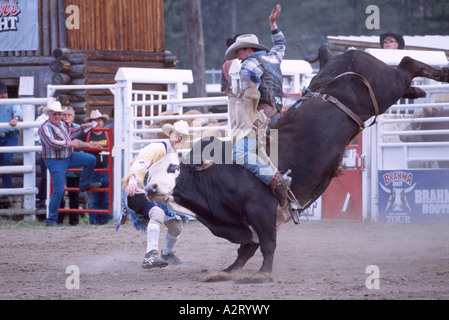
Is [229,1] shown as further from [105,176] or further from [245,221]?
[245,221]

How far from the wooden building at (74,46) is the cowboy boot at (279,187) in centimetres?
852

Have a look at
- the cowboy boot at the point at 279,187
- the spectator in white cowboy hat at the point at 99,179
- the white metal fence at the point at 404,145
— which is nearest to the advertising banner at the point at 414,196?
the white metal fence at the point at 404,145

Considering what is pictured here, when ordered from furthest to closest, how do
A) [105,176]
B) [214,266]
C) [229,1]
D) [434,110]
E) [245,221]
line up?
[229,1], [105,176], [434,110], [214,266], [245,221]

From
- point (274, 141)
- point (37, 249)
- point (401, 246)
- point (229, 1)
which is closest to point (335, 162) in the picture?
point (274, 141)

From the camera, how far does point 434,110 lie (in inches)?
416

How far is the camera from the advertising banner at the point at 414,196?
33.0 feet

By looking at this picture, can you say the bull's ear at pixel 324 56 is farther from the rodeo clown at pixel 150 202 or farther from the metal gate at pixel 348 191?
the metal gate at pixel 348 191

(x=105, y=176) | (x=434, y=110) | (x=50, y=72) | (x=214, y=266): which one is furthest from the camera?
(x=50, y=72)

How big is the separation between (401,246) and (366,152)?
2741 mm

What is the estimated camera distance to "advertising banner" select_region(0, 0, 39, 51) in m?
14.8

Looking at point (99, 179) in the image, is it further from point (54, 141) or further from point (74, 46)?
point (74, 46)

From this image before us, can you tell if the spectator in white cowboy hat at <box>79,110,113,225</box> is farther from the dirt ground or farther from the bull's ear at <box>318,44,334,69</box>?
the bull's ear at <box>318,44,334,69</box>

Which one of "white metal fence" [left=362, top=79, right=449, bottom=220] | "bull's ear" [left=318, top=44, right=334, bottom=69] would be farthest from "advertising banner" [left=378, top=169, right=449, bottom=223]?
"bull's ear" [left=318, top=44, right=334, bottom=69]

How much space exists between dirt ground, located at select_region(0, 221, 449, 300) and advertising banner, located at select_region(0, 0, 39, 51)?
207 inches
